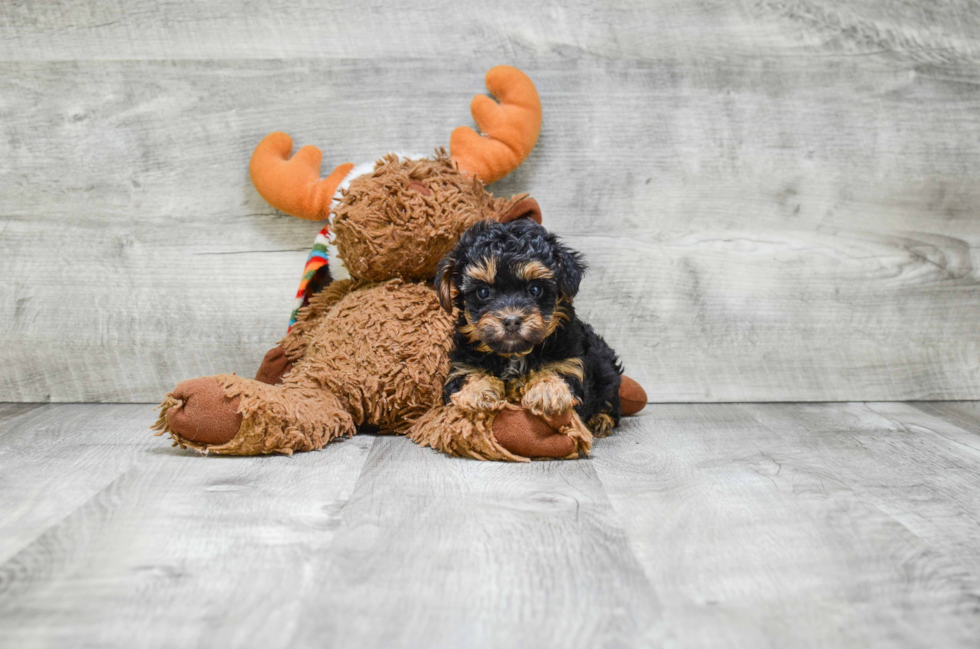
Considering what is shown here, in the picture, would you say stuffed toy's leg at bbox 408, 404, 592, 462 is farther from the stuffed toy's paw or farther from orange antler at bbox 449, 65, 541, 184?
orange antler at bbox 449, 65, 541, 184

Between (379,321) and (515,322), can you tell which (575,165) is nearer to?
(379,321)

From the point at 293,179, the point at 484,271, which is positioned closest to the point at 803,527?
the point at 484,271

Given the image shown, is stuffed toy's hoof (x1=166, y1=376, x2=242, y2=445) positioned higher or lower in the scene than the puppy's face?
lower

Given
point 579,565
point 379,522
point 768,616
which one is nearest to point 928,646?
point 768,616

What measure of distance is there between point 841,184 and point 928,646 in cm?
198

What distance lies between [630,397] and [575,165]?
813 millimetres

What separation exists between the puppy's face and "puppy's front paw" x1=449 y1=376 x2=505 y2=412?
0.09 meters

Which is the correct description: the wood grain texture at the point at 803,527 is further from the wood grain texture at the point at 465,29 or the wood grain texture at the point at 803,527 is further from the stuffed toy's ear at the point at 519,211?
the wood grain texture at the point at 465,29

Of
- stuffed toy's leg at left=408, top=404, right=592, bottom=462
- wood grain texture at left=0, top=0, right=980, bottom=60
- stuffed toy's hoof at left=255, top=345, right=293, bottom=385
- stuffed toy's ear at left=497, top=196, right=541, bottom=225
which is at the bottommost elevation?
stuffed toy's leg at left=408, top=404, right=592, bottom=462

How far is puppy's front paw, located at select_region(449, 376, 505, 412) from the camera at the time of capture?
1.80m

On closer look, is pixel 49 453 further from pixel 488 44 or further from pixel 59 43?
pixel 488 44

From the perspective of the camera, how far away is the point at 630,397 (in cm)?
236

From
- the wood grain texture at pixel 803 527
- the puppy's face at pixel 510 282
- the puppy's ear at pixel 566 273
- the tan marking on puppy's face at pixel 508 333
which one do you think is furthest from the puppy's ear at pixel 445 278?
the wood grain texture at pixel 803 527

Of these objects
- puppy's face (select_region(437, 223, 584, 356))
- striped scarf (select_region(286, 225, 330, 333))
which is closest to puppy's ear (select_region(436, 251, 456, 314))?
puppy's face (select_region(437, 223, 584, 356))
